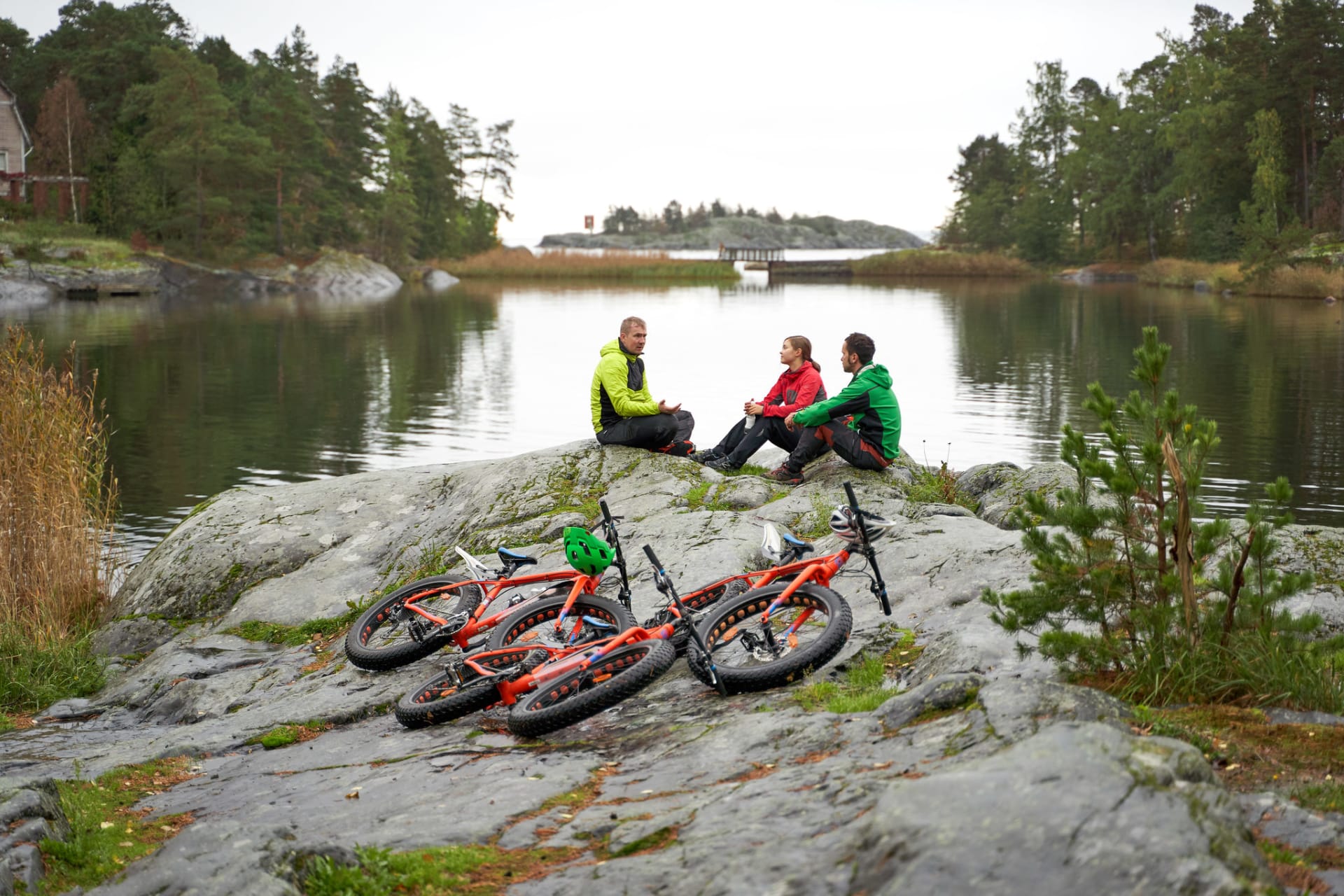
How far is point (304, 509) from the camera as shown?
1370cm

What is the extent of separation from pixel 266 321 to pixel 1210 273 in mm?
59967

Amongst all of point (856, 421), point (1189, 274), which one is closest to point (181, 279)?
point (1189, 274)

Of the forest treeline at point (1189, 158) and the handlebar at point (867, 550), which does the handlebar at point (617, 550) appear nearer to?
the handlebar at point (867, 550)

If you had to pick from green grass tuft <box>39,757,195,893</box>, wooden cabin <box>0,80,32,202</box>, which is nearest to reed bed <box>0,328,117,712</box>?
green grass tuft <box>39,757,195,893</box>

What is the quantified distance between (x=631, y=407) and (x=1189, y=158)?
3287 inches

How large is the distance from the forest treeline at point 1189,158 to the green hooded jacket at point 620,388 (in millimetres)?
66816

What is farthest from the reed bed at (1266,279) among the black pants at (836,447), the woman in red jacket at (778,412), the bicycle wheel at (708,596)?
the bicycle wheel at (708,596)

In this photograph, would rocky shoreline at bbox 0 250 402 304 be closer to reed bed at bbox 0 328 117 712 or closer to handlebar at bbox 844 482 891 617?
reed bed at bbox 0 328 117 712

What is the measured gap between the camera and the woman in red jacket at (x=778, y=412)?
43.5 ft

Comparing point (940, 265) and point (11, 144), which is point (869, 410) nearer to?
point (11, 144)

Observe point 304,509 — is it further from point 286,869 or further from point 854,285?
point 854,285

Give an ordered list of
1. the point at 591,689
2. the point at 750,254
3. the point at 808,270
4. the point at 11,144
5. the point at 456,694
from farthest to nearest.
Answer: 1. the point at 750,254
2. the point at 808,270
3. the point at 11,144
4. the point at 456,694
5. the point at 591,689

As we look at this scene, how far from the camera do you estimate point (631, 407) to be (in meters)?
13.0

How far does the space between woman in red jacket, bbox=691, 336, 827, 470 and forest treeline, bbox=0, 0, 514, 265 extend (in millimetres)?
72801
